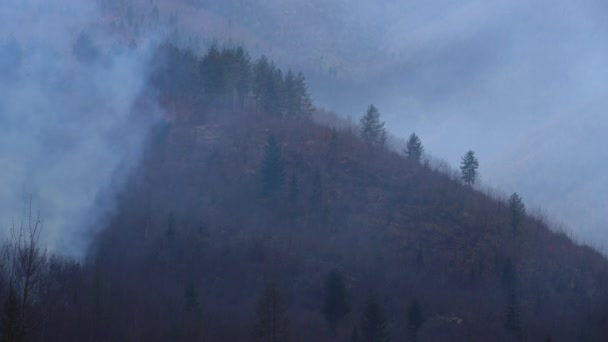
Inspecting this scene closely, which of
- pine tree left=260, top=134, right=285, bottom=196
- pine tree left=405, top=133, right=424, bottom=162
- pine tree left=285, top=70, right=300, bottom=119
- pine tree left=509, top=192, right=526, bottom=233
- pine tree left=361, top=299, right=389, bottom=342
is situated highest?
pine tree left=285, top=70, right=300, bottom=119

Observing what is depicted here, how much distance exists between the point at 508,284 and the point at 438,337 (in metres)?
10.00

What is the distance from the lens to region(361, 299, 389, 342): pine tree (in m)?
30.8

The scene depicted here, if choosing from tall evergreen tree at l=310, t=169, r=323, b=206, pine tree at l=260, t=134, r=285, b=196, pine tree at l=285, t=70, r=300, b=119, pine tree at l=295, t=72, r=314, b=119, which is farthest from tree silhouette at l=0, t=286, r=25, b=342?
pine tree at l=295, t=72, r=314, b=119

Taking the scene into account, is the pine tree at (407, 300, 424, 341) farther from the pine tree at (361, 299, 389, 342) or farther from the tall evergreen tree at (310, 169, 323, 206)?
the tall evergreen tree at (310, 169, 323, 206)

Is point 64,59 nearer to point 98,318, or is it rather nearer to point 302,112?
point 302,112

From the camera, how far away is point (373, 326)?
30.9m

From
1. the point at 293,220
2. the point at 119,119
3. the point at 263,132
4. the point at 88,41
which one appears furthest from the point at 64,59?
the point at 293,220

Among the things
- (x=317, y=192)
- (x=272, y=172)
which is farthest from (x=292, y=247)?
(x=272, y=172)

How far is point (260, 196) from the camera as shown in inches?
1966

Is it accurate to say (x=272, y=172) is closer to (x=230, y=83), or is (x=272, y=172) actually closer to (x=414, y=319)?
(x=230, y=83)

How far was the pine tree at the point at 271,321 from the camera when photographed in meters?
27.9

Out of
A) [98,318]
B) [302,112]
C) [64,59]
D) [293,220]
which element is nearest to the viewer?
[98,318]

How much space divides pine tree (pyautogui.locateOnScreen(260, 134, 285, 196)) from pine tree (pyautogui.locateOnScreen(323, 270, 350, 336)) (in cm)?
1426

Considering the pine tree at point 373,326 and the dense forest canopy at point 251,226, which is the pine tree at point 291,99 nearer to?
the dense forest canopy at point 251,226
